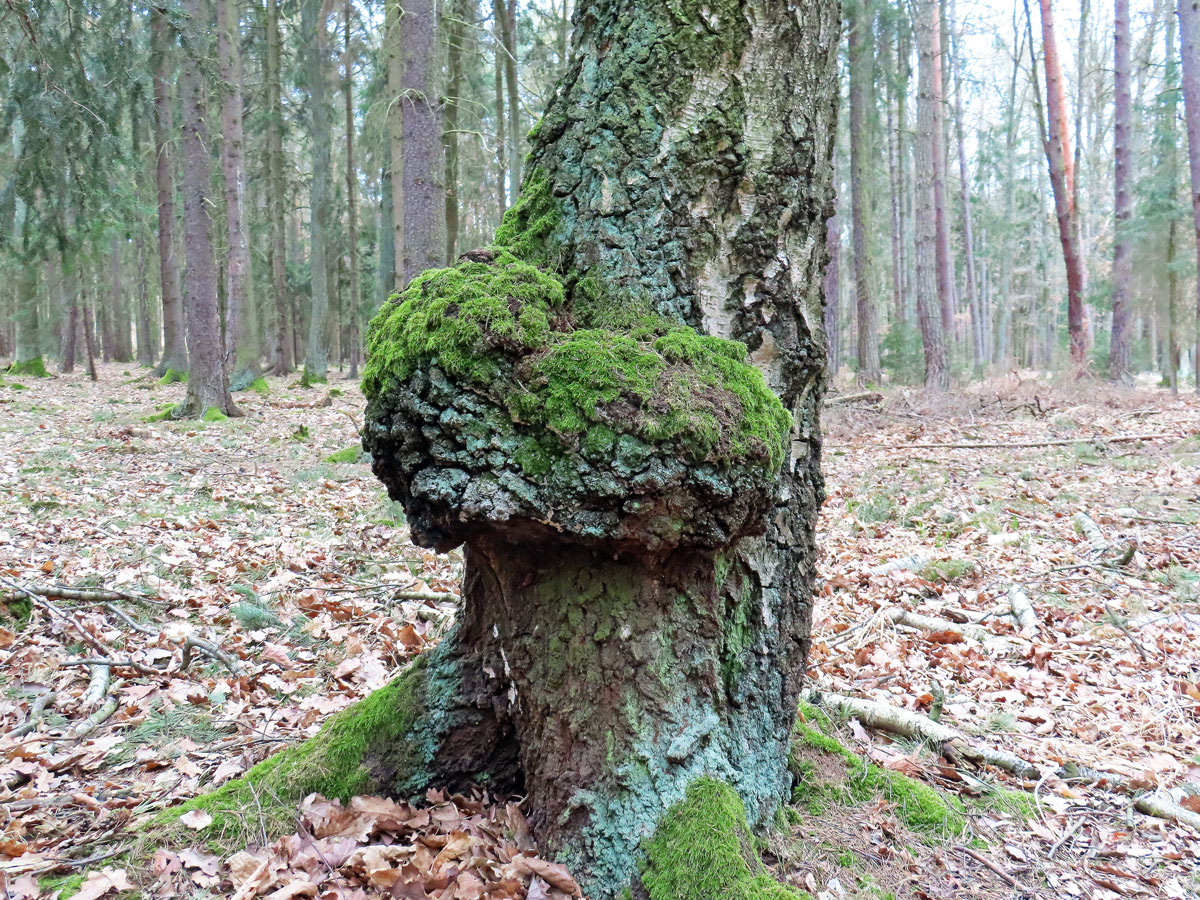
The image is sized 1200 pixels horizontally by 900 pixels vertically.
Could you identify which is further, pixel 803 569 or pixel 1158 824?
pixel 1158 824

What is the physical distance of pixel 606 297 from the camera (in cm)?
197

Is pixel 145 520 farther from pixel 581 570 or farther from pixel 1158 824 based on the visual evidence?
pixel 1158 824

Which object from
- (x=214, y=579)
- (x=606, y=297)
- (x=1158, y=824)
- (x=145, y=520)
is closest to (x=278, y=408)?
(x=145, y=520)

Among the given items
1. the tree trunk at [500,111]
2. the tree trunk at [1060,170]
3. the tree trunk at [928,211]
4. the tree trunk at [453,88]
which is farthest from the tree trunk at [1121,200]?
the tree trunk at [453,88]

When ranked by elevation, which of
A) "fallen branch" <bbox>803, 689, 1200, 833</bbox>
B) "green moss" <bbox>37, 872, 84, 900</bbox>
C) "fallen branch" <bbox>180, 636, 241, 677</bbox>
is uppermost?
"fallen branch" <bbox>180, 636, 241, 677</bbox>

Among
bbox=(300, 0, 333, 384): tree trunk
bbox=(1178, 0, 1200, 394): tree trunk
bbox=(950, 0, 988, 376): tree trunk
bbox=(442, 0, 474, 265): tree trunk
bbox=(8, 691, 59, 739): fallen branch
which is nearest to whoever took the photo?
bbox=(8, 691, 59, 739): fallen branch

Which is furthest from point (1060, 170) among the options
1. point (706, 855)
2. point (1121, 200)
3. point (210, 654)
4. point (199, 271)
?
point (210, 654)

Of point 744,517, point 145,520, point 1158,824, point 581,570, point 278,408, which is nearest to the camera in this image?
point 744,517

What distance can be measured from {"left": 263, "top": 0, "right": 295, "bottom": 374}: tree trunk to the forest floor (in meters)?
12.9

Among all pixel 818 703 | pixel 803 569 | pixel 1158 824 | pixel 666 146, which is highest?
pixel 666 146

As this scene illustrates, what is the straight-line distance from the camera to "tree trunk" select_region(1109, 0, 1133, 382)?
14.6 meters

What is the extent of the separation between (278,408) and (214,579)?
9.09 metres

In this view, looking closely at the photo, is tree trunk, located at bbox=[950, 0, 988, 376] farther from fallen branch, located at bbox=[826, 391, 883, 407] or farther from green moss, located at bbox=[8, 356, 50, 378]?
green moss, located at bbox=[8, 356, 50, 378]

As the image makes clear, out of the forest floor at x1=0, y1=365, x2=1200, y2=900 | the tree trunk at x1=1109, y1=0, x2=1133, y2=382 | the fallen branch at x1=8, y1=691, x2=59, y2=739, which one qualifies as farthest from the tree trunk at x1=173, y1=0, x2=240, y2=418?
the tree trunk at x1=1109, y1=0, x2=1133, y2=382
